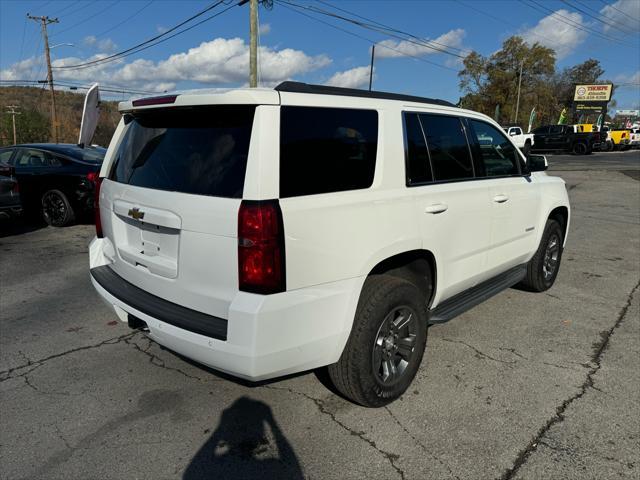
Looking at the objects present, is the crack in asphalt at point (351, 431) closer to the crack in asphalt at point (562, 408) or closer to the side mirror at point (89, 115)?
the crack in asphalt at point (562, 408)

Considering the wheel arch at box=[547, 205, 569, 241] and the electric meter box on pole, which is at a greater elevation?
the electric meter box on pole

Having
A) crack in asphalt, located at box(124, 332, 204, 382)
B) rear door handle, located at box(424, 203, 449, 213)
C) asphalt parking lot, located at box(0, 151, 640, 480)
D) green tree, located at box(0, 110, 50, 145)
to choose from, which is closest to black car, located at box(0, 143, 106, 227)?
asphalt parking lot, located at box(0, 151, 640, 480)

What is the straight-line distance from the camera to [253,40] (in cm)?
1661

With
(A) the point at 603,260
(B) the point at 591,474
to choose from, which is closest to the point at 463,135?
(B) the point at 591,474

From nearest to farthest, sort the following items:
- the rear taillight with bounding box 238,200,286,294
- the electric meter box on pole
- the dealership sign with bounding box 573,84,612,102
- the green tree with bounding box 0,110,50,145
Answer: the rear taillight with bounding box 238,200,286,294
the green tree with bounding box 0,110,50,145
the electric meter box on pole
the dealership sign with bounding box 573,84,612,102

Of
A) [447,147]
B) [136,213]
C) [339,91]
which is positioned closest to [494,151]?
[447,147]

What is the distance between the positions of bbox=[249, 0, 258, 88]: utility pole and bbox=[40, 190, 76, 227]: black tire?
31.7ft

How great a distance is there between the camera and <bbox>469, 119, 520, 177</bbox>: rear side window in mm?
4004

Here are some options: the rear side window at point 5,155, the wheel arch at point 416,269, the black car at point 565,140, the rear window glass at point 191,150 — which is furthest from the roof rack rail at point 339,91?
the black car at point 565,140

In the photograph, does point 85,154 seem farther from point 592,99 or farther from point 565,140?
point 592,99

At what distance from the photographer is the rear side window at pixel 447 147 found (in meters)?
3.35

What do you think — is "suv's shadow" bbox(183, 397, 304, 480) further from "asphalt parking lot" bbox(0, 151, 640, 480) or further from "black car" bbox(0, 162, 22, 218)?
"black car" bbox(0, 162, 22, 218)

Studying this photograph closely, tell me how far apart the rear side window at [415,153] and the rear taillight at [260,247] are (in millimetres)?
1137

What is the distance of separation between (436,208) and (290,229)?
4.24 ft
